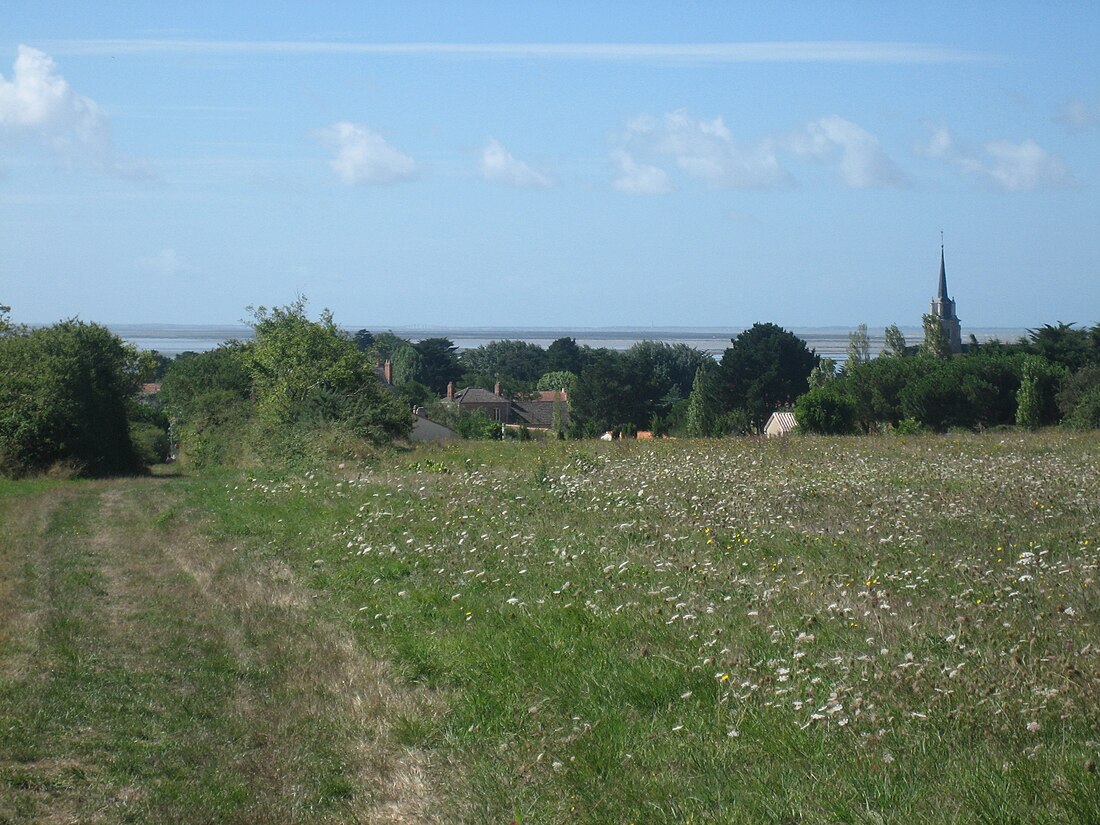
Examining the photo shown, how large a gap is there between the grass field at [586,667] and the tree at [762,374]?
61.7 meters

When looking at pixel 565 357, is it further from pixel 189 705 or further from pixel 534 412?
pixel 189 705

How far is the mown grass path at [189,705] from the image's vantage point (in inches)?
200

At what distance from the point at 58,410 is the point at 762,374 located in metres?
52.7

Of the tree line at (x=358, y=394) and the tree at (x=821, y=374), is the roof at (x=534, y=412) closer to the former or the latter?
the tree line at (x=358, y=394)

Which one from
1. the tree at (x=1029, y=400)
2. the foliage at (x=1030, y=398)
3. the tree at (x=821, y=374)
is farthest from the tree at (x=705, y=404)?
the tree at (x=1029, y=400)

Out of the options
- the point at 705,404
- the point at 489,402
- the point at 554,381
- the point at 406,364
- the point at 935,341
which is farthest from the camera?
the point at 554,381

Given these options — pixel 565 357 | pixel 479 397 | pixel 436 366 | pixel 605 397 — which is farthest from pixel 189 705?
pixel 565 357

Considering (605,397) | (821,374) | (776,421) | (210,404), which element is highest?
(821,374)

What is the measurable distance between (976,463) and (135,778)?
15035mm

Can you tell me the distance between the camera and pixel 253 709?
21.7 feet

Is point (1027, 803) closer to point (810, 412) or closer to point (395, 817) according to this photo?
point (395, 817)

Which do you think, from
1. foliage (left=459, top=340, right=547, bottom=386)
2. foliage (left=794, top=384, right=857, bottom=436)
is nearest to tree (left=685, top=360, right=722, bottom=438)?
foliage (left=794, top=384, right=857, bottom=436)

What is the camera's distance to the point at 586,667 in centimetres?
655

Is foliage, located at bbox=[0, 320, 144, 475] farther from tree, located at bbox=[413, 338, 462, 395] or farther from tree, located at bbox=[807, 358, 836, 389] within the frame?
tree, located at bbox=[413, 338, 462, 395]
